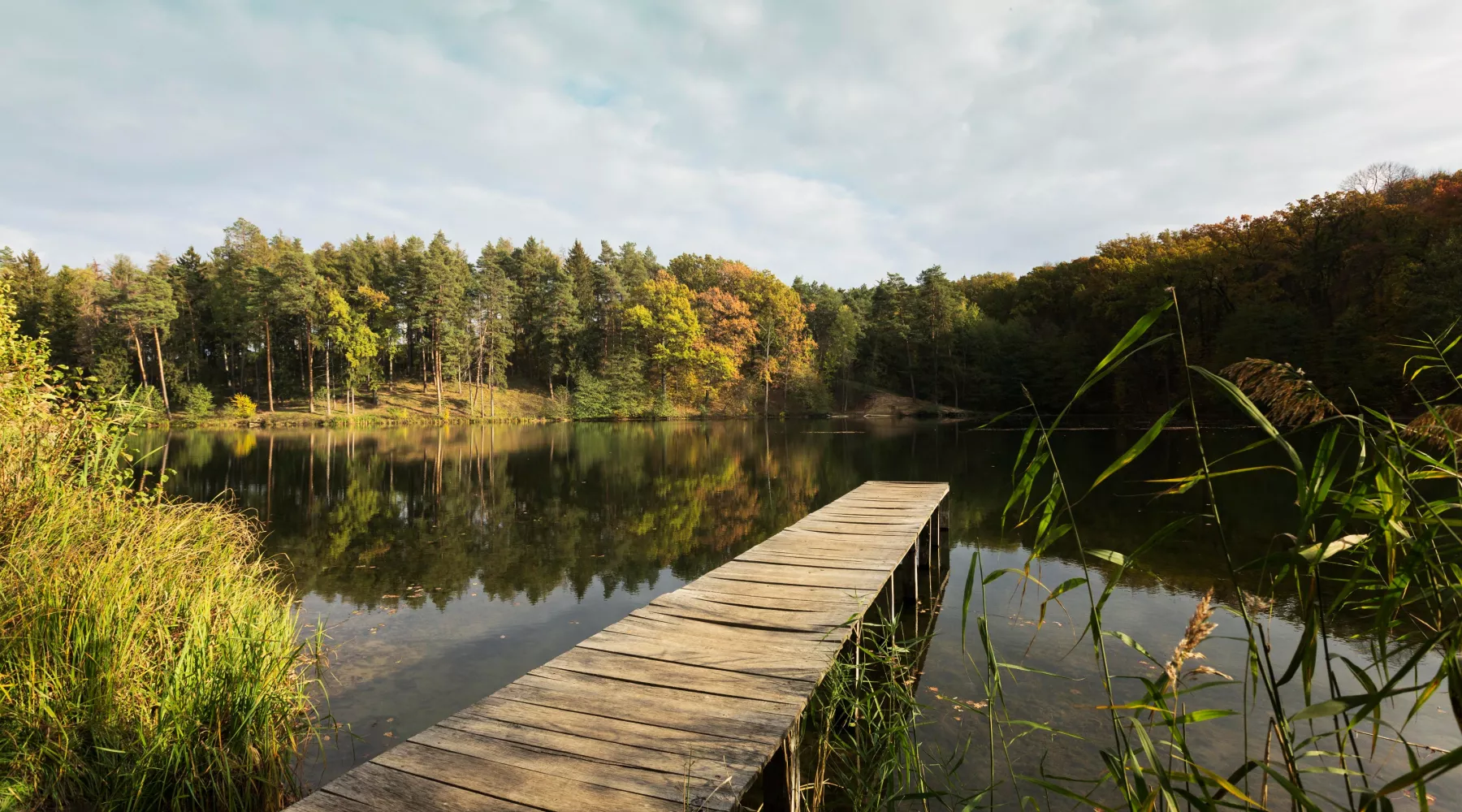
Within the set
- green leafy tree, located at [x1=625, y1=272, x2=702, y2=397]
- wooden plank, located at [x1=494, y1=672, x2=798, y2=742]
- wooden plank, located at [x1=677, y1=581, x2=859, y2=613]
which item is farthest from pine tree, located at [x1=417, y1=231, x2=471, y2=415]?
wooden plank, located at [x1=494, y1=672, x2=798, y2=742]

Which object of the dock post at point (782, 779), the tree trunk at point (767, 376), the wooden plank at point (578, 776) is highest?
the tree trunk at point (767, 376)

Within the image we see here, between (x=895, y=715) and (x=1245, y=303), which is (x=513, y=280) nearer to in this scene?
(x=1245, y=303)

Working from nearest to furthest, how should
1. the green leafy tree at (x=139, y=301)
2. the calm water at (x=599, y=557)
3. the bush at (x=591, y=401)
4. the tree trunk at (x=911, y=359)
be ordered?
the calm water at (x=599, y=557), the green leafy tree at (x=139, y=301), the bush at (x=591, y=401), the tree trunk at (x=911, y=359)

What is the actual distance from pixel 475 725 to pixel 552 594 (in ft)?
15.3

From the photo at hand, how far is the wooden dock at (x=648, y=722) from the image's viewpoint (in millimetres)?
2279

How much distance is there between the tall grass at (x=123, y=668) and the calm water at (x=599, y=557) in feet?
2.55

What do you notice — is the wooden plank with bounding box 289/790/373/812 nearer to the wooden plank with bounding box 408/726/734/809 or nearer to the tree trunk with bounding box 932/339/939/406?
the wooden plank with bounding box 408/726/734/809

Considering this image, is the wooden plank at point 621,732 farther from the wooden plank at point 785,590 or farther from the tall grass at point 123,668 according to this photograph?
the wooden plank at point 785,590

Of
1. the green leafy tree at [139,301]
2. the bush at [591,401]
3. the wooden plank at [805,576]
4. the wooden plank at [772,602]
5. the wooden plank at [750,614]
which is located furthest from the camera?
Answer: the bush at [591,401]

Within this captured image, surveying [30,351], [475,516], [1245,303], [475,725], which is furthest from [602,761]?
[1245,303]

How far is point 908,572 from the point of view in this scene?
22.8ft

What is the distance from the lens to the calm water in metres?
4.57

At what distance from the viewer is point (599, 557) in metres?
8.81

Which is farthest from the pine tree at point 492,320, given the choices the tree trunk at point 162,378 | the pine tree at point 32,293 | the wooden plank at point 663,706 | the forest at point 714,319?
the wooden plank at point 663,706
